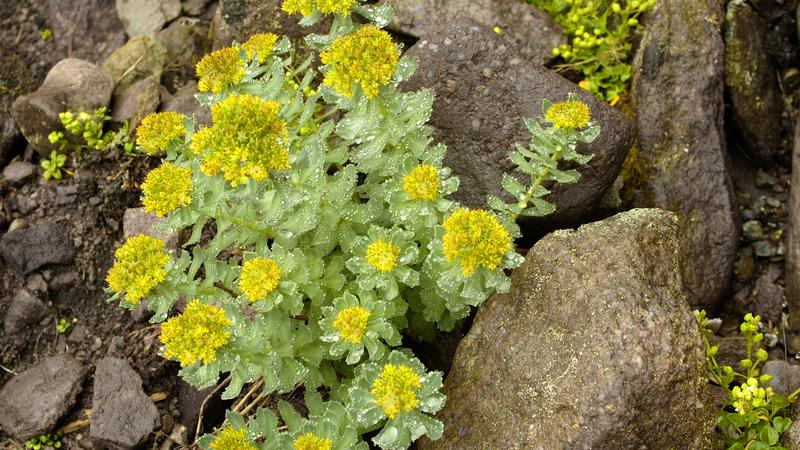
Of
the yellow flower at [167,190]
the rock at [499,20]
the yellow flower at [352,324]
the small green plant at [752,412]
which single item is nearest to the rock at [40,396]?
the yellow flower at [167,190]

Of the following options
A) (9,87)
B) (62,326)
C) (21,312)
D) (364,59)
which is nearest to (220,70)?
(364,59)

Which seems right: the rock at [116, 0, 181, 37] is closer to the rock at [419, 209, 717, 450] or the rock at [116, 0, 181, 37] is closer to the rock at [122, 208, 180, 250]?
the rock at [122, 208, 180, 250]

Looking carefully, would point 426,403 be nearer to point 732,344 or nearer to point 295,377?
point 295,377

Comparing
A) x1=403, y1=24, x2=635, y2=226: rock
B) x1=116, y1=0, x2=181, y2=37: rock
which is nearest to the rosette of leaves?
x1=403, y1=24, x2=635, y2=226: rock

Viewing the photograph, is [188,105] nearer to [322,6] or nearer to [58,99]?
[58,99]

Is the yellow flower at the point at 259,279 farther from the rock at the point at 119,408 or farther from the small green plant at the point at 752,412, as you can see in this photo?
the small green plant at the point at 752,412

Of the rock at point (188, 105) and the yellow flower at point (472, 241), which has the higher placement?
the yellow flower at point (472, 241)
